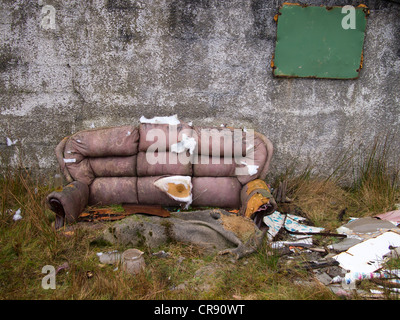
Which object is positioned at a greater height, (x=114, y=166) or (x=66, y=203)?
(x=114, y=166)

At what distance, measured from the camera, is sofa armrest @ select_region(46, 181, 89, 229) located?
8.43 feet

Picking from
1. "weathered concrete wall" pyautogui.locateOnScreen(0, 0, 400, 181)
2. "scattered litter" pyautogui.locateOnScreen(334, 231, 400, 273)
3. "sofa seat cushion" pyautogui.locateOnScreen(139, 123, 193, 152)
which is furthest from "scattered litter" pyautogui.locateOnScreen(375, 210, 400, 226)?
"sofa seat cushion" pyautogui.locateOnScreen(139, 123, 193, 152)

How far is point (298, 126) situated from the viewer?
3.47 m

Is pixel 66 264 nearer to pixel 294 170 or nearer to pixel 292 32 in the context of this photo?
pixel 294 170

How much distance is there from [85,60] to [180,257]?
7.25ft

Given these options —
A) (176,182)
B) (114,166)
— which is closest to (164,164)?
(176,182)

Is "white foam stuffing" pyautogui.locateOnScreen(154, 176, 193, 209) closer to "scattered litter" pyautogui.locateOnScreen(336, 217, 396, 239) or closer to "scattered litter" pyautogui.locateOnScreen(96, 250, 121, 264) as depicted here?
"scattered litter" pyautogui.locateOnScreen(96, 250, 121, 264)

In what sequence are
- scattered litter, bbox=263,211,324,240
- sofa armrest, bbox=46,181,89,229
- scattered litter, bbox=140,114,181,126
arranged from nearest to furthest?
sofa armrest, bbox=46,181,89,229, scattered litter, bbox=263,211,324,240, scattered litter, bbox=140,114,181,126

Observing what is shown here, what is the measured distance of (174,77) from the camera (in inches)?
129

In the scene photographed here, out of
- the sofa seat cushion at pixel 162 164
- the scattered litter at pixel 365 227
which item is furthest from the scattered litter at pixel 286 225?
the sofa seat cushion at pixel 162 164

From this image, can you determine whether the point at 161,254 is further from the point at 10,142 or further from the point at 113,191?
the point at 10,142

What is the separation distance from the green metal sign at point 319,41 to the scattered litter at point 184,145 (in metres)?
1.18

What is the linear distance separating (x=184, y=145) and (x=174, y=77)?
78 centimetres

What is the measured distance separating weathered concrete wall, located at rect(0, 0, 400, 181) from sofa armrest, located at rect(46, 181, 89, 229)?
90 cm
